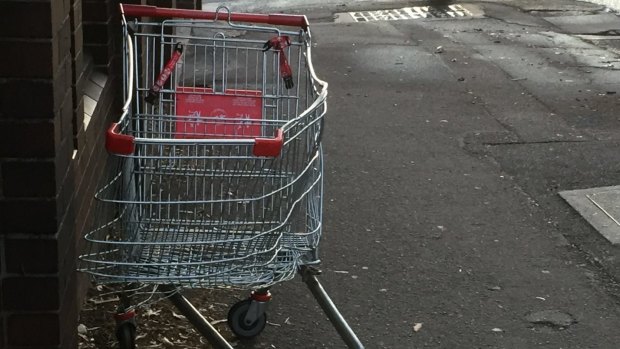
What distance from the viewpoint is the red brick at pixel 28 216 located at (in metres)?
3.25

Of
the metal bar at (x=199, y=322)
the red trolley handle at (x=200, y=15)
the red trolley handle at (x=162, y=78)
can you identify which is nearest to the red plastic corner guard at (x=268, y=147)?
the metal bar at (x=199, y=322)

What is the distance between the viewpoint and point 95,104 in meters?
4.94

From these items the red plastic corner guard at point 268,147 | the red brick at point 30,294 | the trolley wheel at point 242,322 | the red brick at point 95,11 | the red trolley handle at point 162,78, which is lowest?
the trolley wheel at point 242,322

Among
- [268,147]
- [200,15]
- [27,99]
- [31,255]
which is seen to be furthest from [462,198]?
[27,99]

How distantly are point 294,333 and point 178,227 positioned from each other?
3.49ft

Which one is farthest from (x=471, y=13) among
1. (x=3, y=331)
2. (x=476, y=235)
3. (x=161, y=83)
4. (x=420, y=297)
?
(x=3, y=331)

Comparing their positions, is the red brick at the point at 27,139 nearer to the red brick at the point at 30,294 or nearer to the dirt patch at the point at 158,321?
the red brick at the point at 30,294

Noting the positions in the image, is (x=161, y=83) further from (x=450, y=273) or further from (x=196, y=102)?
(x=450, y=273)

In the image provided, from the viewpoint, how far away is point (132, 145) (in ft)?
10.7

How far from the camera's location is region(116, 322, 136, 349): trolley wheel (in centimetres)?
411

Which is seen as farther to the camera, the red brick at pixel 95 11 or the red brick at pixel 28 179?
the red brick at pixel 95 11

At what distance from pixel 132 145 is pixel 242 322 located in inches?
57.7

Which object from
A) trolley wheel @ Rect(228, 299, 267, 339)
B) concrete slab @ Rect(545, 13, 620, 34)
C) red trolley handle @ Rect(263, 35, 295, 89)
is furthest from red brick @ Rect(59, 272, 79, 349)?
→ concrete slab @ Rect(545, 13, 620, 34)

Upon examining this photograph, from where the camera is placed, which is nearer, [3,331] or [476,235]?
[3,331]
